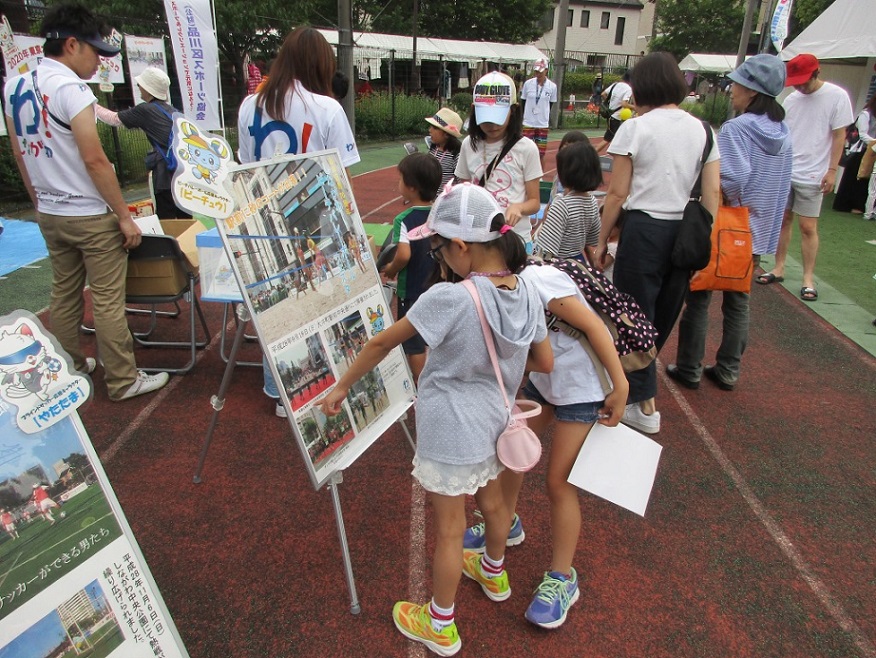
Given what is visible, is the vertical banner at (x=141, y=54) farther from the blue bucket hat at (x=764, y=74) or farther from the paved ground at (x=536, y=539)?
the blue bucket hat at (x=764, y=74)

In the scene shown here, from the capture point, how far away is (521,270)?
1924 millimetres

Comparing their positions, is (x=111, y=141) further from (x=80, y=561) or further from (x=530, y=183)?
(x=80, y=561)

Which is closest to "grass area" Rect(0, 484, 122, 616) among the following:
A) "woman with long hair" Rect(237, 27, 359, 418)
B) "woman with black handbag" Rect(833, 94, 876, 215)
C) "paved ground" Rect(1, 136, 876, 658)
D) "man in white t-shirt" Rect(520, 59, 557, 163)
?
"paved ground" Rect(1, 136, 876, 658)

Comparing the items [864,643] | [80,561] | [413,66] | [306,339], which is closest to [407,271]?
[306,339]

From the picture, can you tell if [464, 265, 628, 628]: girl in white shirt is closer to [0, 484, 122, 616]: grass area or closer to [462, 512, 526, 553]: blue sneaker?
[462, 512, 526, 553]: blue sneaker

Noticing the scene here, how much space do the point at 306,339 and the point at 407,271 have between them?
4.20 ft

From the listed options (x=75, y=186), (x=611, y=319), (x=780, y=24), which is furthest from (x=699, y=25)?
(x=611, y=319)

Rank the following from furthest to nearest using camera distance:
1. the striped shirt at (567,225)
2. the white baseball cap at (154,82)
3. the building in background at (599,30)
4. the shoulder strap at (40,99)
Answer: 1. the building in background at (599,30)
2. the white baseball cap at (154,82)
3. the striped shirt at (567,225)
4. the shoulder strap at (40,99)

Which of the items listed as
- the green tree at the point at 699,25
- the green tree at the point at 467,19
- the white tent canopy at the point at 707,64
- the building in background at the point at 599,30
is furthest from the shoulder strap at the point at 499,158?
the building in background at the point at 599,30

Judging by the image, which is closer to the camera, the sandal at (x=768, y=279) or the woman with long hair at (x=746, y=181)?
the woman with long hair at (x=746, y=181)

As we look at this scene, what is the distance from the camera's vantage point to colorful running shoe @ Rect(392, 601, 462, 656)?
216cm

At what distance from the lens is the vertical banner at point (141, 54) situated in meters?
8.20

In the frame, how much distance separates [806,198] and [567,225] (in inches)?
148

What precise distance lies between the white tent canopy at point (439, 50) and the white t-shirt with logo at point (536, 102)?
10529 mm
